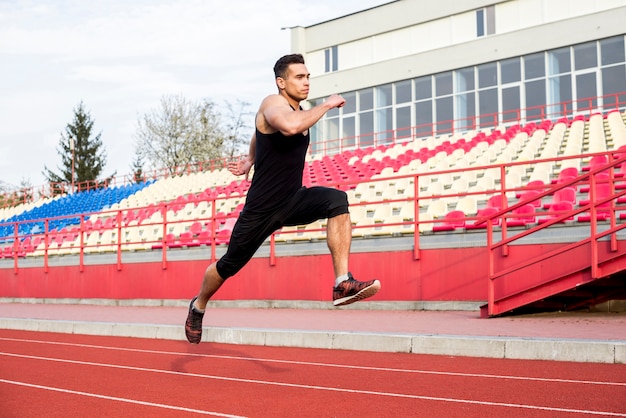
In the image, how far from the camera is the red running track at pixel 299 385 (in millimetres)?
5480

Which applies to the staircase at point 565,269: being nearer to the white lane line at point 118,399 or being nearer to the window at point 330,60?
the white lane line at point 118,399

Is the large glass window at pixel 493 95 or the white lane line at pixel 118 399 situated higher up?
the large glass window at pixel 493 95

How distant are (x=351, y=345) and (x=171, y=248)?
30.9ft

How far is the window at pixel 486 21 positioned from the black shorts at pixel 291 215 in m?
32.0

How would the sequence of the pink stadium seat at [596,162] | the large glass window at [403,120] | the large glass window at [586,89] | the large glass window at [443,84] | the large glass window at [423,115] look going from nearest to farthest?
1. the pink stadium seat at [596,162]
2. the large glass window at [586,89]
3. the large glass window at [443,84]
4. the large glass window at [423,115]
5. the large glass window at [403,120]

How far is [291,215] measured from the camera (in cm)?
614

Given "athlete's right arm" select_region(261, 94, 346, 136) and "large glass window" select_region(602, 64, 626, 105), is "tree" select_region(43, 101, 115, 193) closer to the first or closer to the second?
"large glass window" select_region(602, 64, 626, 105)

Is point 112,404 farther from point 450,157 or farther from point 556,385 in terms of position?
point 450,157

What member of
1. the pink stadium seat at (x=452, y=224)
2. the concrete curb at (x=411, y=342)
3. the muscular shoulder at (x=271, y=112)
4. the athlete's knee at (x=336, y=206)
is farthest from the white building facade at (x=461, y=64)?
the muscular shoulder at (x=271, y=112)

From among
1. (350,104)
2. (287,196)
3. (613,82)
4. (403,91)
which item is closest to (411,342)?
(287,196)

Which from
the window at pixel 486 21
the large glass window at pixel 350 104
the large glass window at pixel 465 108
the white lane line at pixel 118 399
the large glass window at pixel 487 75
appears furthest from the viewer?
the large glass window at pixel 350 104

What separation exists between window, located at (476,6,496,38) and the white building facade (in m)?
0.05

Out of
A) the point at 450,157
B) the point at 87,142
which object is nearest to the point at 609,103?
the point at 450,157

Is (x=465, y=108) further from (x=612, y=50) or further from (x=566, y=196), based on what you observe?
(x=566, y=196)
